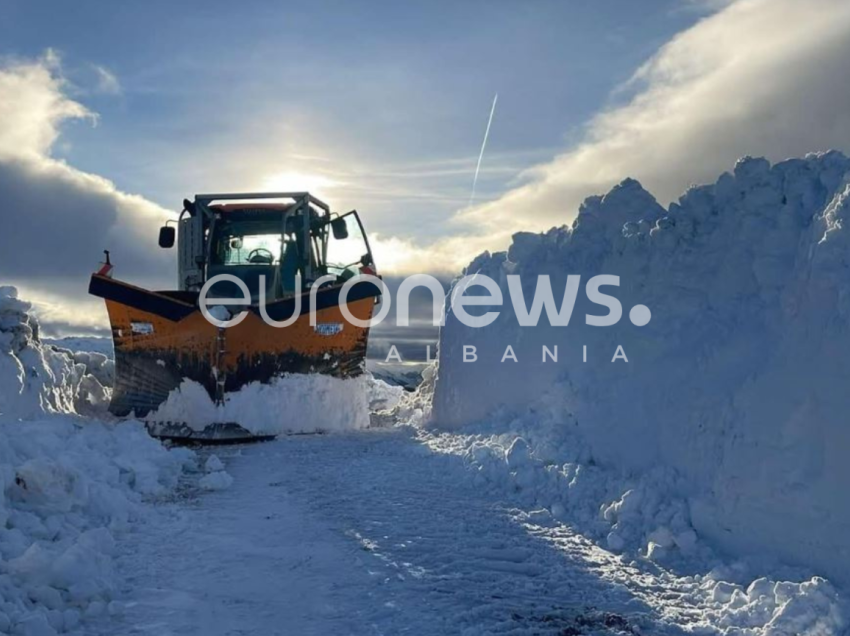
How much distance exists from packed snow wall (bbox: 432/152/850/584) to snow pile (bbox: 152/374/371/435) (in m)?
2.86

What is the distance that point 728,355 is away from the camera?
5902 millimetres

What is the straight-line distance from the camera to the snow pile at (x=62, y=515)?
12.1 ft

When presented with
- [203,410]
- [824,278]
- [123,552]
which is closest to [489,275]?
[203,410]

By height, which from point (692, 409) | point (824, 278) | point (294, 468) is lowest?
point (294, 468)

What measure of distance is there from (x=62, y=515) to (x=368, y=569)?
2.01 metres

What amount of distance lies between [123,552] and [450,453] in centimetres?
459

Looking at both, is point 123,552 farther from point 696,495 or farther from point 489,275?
point 489,275

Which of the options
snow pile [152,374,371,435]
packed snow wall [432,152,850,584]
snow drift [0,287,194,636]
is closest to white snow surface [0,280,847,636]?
snow drift [0,287,194,636]

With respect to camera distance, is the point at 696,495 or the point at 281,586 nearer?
the point at 281,586

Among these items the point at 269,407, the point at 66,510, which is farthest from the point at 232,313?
the point at 66,510

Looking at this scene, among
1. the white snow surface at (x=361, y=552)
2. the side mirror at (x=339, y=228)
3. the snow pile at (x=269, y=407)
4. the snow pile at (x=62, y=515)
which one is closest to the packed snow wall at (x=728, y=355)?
the white snow surface at (x=361, y=552)

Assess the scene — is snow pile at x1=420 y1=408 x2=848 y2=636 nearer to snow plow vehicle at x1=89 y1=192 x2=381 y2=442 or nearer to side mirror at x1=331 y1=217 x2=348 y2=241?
snow plow vehicle at x1=89 y1=192 x2=381 y2=442

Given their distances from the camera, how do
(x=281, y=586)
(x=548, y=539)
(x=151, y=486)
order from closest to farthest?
(x=281, y=586), (x=548, y=539), (x=151, y=486)

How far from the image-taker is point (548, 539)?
17.8ft
